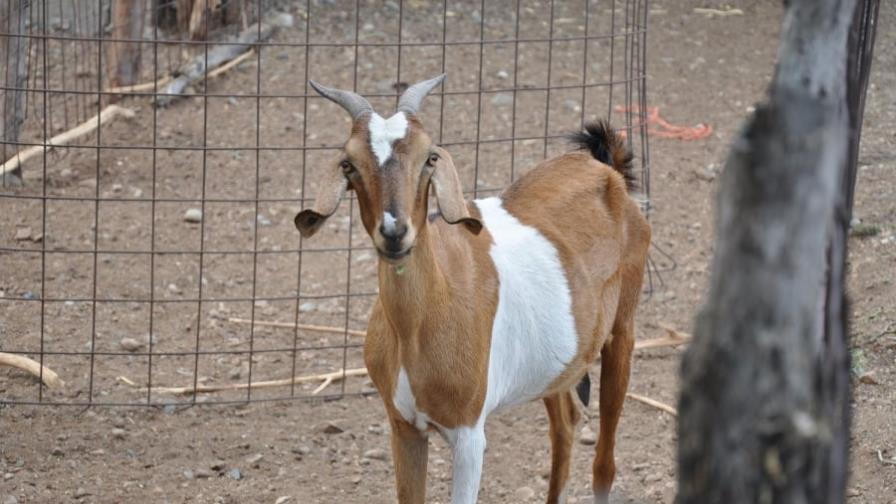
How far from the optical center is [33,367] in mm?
5488

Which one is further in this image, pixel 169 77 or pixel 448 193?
pixel 169 77

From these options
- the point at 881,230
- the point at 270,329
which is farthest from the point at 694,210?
the point at 270,329

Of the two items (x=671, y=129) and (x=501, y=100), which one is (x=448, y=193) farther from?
(x=501, y=100)

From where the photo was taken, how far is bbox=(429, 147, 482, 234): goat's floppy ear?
11.7 feet

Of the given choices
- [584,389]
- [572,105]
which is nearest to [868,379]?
[584,389]

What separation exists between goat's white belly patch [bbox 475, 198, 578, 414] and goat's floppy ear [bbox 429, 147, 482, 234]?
487 millimetres

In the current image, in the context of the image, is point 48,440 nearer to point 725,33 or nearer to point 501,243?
point 501,243

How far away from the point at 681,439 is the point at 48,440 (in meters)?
3.70

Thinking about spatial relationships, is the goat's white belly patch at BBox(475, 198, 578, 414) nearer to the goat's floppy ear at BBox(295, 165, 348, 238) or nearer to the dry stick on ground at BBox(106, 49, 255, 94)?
the goat's floppy ear at BBox(295, 165, 348, 238)

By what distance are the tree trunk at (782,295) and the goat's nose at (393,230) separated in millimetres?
1553

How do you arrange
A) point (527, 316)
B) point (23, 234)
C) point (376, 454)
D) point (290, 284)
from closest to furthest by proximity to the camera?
point (527, 316)
point (376, 454)
point (290, 284)
point (23, 234)

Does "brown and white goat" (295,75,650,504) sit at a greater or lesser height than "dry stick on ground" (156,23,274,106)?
lesser

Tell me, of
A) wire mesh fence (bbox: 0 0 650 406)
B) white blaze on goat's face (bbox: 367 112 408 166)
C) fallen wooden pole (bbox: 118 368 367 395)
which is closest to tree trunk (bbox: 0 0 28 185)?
wire mesh fence (bbox: 0 0 650 406)

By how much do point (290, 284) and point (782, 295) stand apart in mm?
4983
